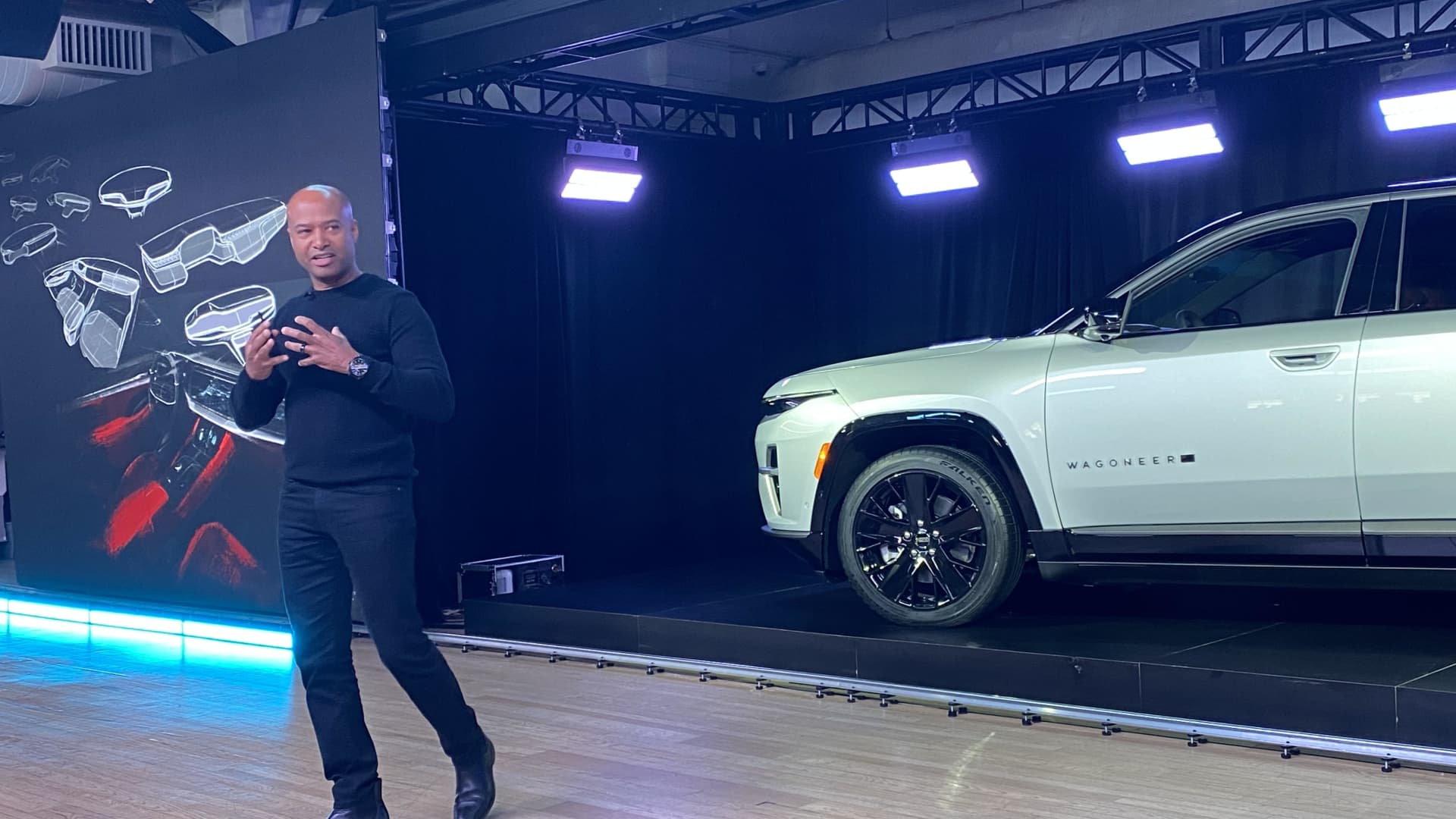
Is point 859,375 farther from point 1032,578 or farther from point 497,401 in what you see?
point 497,401

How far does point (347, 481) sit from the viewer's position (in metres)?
3.61

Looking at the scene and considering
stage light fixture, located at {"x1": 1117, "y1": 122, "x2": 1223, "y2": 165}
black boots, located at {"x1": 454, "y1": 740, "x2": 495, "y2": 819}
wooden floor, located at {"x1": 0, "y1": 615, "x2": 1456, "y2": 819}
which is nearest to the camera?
black boots, located at {"x1": 454, "y1": 740, "x2": 495, "y2": 819}

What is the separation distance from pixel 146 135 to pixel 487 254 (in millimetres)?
2315

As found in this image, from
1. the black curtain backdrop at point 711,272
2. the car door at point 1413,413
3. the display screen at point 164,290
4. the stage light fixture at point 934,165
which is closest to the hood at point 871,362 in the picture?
the car door at point 1413,413

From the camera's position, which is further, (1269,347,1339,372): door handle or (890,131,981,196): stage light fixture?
(890,131,981,196): stage light fixture

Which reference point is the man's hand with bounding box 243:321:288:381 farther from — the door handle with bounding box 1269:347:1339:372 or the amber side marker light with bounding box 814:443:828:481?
the door handle with bounding box 1269:347:1339:372

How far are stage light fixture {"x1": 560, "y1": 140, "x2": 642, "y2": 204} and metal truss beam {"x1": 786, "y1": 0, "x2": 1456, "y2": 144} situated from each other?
1968 mm

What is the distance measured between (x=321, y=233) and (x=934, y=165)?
6.68 meters

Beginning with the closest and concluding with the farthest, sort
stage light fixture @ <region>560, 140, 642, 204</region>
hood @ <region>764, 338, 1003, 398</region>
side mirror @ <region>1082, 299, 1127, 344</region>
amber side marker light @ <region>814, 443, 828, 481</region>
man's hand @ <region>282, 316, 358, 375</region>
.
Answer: man's hand @ <region>282, 316, 358, 375</region> < side mirror @ <region>1082, 299, 1127, 344</region> < hood @ <region>764, 338, 1003, 398</region> < amber side marker light @ <region>814, 443, 828, 481</region> < stage light fixture @ <region>560, 140, 642, 204</region>

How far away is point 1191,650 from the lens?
5.01 meters

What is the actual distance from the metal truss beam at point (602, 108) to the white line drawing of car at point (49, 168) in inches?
80.2

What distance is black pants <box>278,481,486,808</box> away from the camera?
3.61 meters

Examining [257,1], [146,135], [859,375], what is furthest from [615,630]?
[257,1]

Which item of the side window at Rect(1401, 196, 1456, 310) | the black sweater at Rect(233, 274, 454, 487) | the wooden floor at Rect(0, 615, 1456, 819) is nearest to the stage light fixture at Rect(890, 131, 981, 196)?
the wooden floor at Rect(0, 615, 1456, 819)
